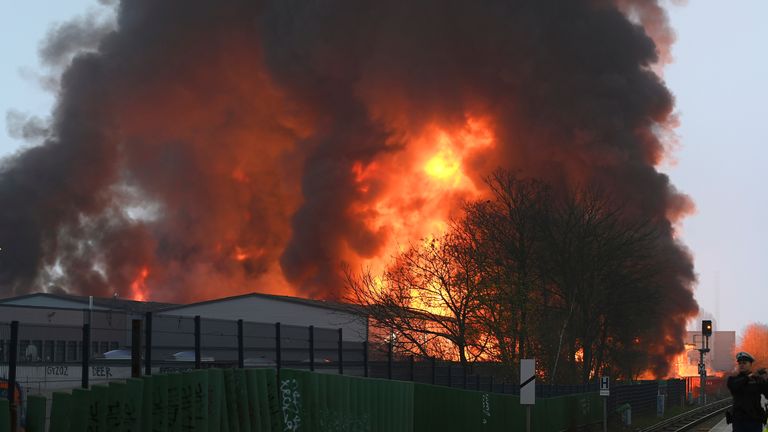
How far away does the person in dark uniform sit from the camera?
1287 cm

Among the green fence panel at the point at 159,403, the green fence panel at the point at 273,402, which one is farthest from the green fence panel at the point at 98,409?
the green fence panel at the point at 273,402

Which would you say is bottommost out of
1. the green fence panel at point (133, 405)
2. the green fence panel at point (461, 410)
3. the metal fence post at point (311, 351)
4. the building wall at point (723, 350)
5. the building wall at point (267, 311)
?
the building wall at point (723, 350)

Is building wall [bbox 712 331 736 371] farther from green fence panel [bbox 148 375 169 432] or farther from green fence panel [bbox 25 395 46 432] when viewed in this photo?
green fence panel [bbox 25 395 46 432]

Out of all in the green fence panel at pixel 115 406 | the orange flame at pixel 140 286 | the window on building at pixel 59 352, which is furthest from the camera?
the orange flame at pixel 140 286

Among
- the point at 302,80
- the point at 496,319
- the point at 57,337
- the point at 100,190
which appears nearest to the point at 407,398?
the point at 57,337

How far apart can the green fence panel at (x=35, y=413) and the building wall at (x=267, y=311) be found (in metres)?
56.6

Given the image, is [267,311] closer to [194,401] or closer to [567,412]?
[567,412]

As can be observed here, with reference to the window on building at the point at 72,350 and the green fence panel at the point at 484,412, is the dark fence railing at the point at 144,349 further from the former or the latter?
the green fence panel at the point at 484,412

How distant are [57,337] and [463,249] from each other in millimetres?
27636

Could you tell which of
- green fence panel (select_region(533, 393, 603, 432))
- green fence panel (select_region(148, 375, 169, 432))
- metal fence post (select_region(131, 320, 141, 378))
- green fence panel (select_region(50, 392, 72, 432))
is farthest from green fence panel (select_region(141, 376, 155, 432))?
green fence panel (select_region(533, 393, 603, 432))

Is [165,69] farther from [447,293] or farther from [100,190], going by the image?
[447,293]

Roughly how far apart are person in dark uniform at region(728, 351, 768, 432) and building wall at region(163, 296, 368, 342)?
5355cm

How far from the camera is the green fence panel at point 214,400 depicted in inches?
506

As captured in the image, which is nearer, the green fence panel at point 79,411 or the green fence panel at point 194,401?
the green fence panel at point 79,411
